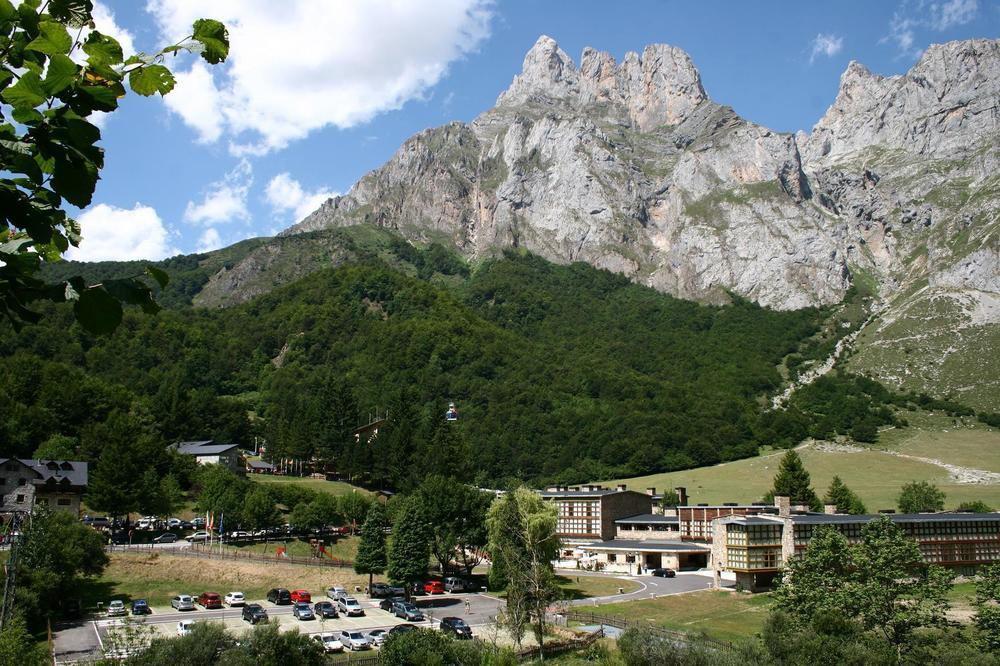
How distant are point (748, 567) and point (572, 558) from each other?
27479 mm

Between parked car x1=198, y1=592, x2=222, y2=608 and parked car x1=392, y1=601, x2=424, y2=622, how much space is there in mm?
12666

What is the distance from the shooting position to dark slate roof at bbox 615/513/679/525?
90.2m

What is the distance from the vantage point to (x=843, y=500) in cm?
9775

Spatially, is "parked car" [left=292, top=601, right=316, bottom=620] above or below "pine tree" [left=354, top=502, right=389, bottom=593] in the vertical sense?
below

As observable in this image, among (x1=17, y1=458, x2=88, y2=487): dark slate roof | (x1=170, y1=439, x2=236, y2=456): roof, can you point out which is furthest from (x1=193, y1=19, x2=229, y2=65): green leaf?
(x1=170, y1=439, x2=236, y2=456): roof

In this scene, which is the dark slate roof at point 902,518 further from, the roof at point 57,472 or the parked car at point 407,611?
the roof at point 57,472

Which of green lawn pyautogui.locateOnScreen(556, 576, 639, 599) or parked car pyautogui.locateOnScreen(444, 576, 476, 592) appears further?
parked car pyautogui.locateOnScreen(444, 576, 476, 592)

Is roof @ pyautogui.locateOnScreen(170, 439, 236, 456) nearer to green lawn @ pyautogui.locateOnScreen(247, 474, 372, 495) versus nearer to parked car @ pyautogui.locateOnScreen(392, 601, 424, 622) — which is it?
green lawn @ pyautogui.locateOnScreen(247, 474, 372, 495)

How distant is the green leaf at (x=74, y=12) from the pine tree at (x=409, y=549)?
62.7 metres

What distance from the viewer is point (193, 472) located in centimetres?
8662

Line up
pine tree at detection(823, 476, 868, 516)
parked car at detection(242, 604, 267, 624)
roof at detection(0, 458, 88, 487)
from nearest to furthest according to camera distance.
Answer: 1. parked car at detection(242, 604, 267, 624)
2. roof at detection(0, 458, 88, 487)
3. pine tree at detection(823, 476, 868, 516)

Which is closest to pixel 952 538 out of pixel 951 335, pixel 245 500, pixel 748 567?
pixel 748 567

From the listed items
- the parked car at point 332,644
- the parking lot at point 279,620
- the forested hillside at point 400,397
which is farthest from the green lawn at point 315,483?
the parked car at point 332,644

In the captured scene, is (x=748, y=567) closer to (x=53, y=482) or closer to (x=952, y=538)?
(x=952, y=538)
